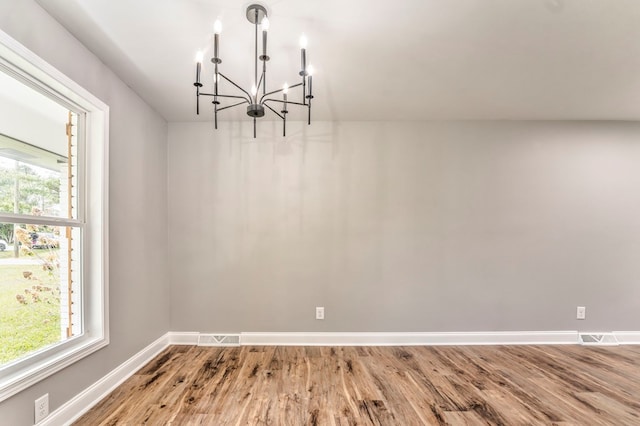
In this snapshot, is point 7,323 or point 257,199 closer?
point 7,323

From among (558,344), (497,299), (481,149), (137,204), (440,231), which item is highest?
(481,149)

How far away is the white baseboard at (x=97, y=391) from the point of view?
179 centimetres

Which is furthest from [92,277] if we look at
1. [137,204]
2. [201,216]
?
[201,216]

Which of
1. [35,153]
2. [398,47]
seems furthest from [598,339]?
[35,153]

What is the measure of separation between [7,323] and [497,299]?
408cm

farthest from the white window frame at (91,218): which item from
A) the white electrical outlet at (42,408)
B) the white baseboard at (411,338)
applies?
the white baseboard at (411,338)

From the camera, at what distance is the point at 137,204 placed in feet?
8.82

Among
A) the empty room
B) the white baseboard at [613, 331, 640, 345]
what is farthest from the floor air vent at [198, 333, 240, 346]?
the white baseboard at [613, 331, 640, 345]

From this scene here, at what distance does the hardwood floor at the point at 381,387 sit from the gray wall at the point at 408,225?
382mm

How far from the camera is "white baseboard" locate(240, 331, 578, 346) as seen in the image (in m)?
3.21

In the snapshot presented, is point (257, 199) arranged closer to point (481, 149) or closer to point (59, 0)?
point (59, 0)

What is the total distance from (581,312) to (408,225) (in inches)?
85.1

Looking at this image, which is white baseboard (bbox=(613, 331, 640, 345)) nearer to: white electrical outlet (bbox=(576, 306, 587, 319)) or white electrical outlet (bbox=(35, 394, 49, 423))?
white electrical outlet (bbox=(576, 306, 587, 319))

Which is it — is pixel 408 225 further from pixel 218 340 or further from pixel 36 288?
pixel 36 288
